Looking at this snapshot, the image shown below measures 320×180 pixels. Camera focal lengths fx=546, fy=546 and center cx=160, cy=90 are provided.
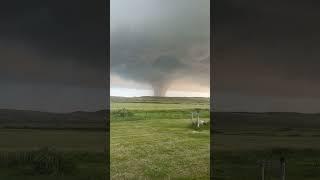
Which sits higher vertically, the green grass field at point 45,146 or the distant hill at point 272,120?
the distant hill at point 272,120

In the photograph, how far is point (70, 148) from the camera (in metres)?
4.53

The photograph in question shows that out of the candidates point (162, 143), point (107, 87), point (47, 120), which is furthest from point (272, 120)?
point (47, 120)

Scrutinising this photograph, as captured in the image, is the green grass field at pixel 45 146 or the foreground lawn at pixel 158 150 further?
the foreground lawn at pixel 158 150

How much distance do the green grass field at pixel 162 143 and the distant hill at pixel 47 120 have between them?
209 mm

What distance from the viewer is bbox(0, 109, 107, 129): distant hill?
14.8 ft

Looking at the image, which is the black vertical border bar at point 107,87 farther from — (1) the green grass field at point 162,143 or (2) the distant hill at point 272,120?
(2) the distant hill at point 272,120

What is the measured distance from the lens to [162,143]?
15.6ft

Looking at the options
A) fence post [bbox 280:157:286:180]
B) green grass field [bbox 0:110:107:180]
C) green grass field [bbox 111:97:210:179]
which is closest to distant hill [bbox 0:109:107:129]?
green grass field [bbox 0:110:107:180]

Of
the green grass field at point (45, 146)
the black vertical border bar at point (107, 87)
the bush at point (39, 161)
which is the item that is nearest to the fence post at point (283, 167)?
the black vertical border bar at point (107, 87)

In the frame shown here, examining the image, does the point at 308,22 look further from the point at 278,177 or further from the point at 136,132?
the point at 136,132

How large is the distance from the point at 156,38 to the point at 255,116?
3.55 ft

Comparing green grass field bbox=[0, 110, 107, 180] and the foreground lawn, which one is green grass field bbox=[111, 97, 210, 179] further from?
green grass field bbox=[0, 110, 107, 180]

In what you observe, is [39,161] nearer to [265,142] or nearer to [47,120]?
[47,120]

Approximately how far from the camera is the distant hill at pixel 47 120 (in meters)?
4.50
